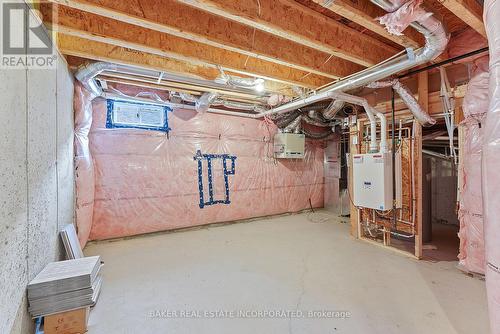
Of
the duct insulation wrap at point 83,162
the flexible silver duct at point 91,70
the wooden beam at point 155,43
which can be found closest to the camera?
the wooden beam at point 155,43

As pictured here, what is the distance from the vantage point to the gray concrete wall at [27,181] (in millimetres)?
1198

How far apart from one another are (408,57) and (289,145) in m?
2.69

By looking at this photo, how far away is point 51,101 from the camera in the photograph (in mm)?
1920

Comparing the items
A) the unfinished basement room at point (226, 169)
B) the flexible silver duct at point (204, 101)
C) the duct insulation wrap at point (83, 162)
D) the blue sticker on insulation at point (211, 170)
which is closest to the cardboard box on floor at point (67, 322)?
the unfinished basement room at point (226, 169)

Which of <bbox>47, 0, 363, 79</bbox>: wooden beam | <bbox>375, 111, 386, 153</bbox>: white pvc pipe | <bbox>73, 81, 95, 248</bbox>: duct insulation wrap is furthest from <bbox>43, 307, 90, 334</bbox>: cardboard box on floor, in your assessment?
<bbox>375, 111, 386, 153</bbox>: white pvc pipe

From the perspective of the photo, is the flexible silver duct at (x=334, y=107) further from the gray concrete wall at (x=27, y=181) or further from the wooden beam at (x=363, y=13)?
the gray concrete wall at (x=27, y=181)

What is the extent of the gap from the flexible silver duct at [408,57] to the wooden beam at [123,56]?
4.71 ft

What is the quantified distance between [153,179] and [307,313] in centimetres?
281

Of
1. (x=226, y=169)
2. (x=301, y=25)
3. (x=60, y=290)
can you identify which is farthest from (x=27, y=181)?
(x=226, y=169)

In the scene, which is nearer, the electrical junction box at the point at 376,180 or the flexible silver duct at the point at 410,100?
the flexible silver duct at the point at 410,100

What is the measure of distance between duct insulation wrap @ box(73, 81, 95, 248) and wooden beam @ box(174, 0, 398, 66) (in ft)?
6.84

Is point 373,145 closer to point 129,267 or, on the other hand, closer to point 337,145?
point 337,145

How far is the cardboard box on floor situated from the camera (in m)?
1.51

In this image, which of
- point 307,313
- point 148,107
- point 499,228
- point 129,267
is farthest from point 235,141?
point 499,228
